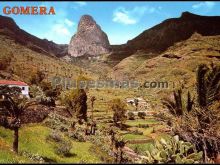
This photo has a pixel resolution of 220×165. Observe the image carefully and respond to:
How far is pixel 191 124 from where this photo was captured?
67.8 feet

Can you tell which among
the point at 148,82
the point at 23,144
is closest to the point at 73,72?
the point at 148,82

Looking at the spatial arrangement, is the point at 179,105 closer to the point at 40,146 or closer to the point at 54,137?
the point at 40,146

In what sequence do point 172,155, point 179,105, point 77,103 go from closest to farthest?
point 172,155 < point 179,105 < point 77,103

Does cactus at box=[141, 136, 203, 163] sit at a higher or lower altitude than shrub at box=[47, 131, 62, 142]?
higher

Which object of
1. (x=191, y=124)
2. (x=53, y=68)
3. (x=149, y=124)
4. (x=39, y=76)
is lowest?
(x=149, y=124)

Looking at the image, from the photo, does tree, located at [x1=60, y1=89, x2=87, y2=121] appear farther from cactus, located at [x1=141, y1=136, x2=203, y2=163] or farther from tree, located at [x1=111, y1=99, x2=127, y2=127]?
cactus, located at [x1=141, y1=136, x2=203, y2=163]

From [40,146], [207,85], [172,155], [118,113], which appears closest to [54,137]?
[40,146]

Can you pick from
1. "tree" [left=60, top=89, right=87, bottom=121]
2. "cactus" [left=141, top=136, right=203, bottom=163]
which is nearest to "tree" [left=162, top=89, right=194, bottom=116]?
"cactus" [left=141, top=136, right=203, bottom=163]

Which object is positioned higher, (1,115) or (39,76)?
(39,76)

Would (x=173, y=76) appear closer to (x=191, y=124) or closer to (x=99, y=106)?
(x=99, y=106)

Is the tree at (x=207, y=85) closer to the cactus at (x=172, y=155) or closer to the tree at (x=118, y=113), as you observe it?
the cactus at (x=172, y=155)

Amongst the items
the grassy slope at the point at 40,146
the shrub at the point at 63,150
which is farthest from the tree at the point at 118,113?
the shrub at the point at 63,150

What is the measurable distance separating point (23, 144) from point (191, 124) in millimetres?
19699

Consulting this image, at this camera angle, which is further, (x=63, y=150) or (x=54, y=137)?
(x=54, y=137)
